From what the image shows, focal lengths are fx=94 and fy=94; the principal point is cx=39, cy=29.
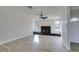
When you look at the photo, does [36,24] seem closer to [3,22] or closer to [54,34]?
[54,34]

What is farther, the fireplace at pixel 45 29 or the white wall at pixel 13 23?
the white wall at pixel 13 23

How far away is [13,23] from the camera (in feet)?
18.8

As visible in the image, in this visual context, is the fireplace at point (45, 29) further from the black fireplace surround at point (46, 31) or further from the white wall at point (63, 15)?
the white wall at point (63, 15)

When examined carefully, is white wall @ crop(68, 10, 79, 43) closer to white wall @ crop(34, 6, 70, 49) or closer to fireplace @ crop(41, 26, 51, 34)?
white wall @ crop(34, 6, 70, 49)

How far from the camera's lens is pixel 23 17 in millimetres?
6328

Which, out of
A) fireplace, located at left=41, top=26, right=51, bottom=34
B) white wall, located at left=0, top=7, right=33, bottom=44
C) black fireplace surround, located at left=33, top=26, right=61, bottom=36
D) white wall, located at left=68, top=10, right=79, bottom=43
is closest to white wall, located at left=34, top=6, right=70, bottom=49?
black fireplace surround, located at left=33, top=26, right=61, bottom=36

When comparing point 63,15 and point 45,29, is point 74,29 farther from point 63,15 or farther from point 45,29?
point 45,29

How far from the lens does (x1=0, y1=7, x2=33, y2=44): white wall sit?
4.78 m

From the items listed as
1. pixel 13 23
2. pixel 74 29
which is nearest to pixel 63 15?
pixel 74 29

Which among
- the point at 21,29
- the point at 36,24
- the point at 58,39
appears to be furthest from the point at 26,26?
the point at 58,39

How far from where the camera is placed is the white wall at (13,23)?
4.78m

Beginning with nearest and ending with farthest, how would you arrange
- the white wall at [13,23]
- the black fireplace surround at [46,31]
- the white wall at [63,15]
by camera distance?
the white wall at [63,15] < the black fireplace surround at [46,31] < the white wall at [13,23]

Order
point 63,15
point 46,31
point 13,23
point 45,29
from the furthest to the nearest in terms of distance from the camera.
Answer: point 13,23 < point 46,31 < point 45,29 < point 63,15

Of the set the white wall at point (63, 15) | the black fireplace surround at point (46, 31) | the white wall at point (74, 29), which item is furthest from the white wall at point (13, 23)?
the white wall at point (74, 29)
